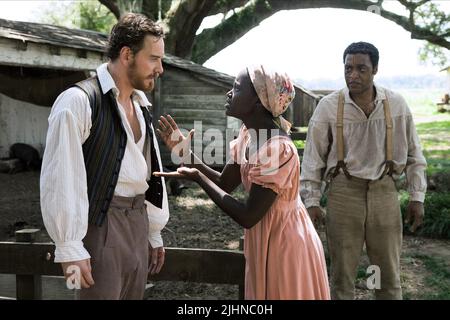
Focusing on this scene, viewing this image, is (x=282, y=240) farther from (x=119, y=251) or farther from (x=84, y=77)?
(x=84, y=77)

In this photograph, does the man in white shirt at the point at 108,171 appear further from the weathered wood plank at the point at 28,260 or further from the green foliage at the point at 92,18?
the green foliage at the point at 92,18

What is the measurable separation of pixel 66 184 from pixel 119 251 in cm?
38

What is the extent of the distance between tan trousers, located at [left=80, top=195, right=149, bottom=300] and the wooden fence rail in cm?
57

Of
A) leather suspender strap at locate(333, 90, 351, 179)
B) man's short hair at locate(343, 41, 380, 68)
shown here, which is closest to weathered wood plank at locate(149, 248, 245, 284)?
leather suspender strap at locate(333, 90, 351, 179)

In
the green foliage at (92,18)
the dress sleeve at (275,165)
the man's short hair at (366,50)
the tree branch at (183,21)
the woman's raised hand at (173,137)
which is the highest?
the green foliage at (92,18)

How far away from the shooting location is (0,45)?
7863 millimetres

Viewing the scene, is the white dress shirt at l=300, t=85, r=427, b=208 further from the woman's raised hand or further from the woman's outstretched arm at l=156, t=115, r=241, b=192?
the woman's raised hand

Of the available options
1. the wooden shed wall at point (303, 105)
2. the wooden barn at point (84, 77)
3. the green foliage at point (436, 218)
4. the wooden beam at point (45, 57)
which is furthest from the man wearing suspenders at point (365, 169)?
the wooden shed wall at point (303, 105)

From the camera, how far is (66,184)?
2.23 metres

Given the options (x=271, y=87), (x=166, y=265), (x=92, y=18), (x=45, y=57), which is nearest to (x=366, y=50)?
(x=271, y=87)

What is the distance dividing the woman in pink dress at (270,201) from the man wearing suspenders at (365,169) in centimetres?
95

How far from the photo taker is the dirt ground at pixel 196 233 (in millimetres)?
5457

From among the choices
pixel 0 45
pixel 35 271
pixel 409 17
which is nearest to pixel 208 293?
pixel 35 271

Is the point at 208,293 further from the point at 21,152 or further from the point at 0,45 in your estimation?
the point at 21,152
